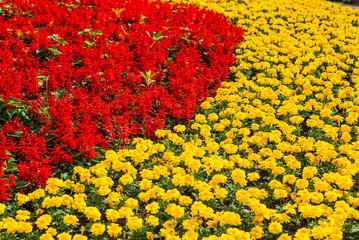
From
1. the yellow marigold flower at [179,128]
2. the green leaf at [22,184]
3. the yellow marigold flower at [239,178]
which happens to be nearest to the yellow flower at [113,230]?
the green leaf at [22,184]

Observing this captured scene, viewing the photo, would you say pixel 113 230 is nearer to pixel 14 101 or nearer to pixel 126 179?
pixel 126 179

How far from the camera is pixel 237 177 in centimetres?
437

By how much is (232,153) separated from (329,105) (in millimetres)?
2215

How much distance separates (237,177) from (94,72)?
319 centimetres

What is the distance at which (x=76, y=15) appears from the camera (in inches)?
324

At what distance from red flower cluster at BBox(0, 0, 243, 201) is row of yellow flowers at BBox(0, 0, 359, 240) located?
1.27ft

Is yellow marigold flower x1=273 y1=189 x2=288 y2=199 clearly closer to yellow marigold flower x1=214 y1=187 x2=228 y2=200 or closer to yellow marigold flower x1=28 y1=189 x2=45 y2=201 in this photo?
yellow marigold flower x1=214 y1=187 x2=228 y2=200

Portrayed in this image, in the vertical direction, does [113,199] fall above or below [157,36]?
below

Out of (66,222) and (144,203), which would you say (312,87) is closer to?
(144,203)

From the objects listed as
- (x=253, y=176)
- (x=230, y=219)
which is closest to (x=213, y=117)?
(x=253, y=176)

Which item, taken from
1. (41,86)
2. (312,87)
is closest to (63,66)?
(41,86)

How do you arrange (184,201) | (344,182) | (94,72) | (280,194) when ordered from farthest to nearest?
(94,72) < (344,182) < (280,194) < (184,201)

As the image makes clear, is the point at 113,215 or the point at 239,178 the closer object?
the point at 113,215

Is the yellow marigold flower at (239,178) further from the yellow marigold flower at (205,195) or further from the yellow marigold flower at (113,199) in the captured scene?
the yellow marigold flower at (113,199)
